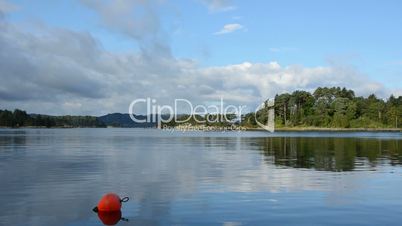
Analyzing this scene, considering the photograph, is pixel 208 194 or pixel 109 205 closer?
pixel 109 205

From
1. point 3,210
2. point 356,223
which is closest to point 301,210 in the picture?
point 356,223

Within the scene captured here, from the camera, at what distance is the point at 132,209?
20.8 metres

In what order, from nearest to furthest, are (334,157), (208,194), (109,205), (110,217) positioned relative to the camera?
1. (110,217)
2. (109,205)
3. (208,194)
4. (334,157)

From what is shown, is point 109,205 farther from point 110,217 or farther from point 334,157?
point 334,157

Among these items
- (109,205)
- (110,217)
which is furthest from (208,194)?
(110,217)

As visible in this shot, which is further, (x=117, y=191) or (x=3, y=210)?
(x=117, y=191)

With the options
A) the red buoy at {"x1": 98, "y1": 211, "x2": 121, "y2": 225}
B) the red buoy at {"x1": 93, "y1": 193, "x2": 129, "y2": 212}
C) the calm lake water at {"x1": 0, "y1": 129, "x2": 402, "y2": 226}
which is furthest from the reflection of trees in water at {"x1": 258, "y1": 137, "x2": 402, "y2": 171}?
the red buoy at {"x1": 98, "y1": 211, "x2": 121, "y2": 225}

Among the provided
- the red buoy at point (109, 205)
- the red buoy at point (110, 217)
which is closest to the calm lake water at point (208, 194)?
the red buoy at point (110, 217)

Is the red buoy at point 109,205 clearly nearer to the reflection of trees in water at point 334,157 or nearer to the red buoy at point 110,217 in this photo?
the red buoy at point 110,217

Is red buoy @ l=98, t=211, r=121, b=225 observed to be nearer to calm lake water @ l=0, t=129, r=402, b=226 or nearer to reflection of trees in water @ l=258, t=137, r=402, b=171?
calm lake water @ l=0, t=129, r=402, b=226

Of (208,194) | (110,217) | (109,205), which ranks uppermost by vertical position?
(109,205)

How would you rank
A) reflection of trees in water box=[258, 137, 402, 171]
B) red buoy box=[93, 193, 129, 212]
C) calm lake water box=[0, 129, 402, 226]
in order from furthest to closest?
reflection of trees in water box=[258, 137, 402, 171], red buoy box=[93, 193, 129, 212], calm lake water box=[0, 129, 402, 226]

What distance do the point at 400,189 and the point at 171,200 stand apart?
42.8 feet

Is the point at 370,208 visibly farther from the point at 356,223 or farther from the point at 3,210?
the point at 3,210
